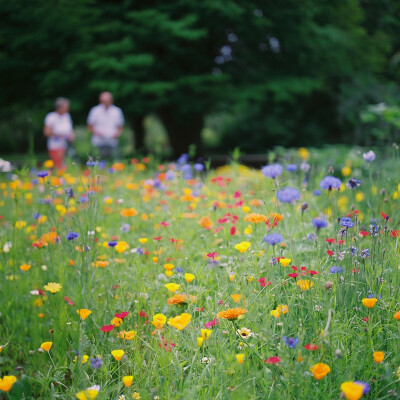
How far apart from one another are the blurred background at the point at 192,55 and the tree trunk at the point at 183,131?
0.03 metres

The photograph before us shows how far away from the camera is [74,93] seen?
10234 mm

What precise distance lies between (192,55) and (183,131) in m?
2.16

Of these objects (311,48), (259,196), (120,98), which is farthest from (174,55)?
(259,196)

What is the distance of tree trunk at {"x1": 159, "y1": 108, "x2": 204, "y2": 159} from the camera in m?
11.4

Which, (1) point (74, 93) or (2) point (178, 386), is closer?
(2) point (178, 386)

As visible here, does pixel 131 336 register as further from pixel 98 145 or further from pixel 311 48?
pixel 311 48

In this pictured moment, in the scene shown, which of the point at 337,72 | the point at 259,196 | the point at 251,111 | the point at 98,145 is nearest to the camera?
the point at 259,196

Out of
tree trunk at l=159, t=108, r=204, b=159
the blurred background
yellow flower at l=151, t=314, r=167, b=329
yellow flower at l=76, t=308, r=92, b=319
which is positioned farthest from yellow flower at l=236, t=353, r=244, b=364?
tree trunk at l=159, t=108, r=204, b=159

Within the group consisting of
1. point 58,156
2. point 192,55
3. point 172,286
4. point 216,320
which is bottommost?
point 58,156

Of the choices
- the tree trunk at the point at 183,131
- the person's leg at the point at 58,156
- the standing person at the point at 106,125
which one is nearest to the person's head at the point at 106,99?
the standing person at the point at 106,125

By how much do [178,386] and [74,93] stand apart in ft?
31.4

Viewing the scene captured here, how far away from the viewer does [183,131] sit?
38.3 ft

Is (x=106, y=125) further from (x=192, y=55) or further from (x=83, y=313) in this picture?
(x=83, y=313)

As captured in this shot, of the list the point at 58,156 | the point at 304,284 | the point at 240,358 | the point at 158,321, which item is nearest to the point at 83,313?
the point at 158,321
